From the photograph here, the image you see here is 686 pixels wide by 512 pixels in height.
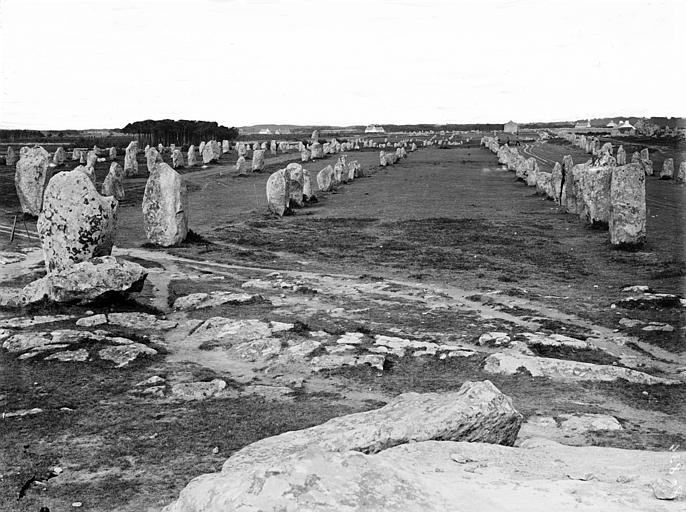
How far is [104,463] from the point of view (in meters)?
8.22

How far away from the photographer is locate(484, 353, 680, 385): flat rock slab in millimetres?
10945

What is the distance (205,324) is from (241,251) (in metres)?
9.18

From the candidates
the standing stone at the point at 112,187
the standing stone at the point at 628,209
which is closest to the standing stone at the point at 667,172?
the standing stone at the point at 628,209

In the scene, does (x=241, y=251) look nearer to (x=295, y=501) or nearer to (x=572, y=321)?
(x=572, y=321)

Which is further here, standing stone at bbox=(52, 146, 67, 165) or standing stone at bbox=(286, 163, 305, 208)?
standing stone at bbox=(52, 146, 67, 165)

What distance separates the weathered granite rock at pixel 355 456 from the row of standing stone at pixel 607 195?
17.6 metres

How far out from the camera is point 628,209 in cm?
2352

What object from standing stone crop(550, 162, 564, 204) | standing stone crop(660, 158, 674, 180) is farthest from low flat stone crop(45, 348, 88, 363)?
standing stone crop(660, 158, 674, 180)

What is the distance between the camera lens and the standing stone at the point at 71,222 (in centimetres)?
1684

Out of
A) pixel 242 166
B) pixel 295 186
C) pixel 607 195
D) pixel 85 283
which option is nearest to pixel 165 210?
pixel 85 283

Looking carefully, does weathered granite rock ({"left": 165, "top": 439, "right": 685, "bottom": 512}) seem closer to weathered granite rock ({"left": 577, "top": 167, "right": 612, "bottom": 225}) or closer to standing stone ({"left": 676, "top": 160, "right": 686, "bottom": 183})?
weathered granite rock ({"left": 577, "top": 167, "right": 612, "bottom": 225})

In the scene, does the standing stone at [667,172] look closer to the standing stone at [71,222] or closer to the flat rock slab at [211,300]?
the flat rock slab at [211,300]

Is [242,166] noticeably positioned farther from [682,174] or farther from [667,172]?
[682,174]

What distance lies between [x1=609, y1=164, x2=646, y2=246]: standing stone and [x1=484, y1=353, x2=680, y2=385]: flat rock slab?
13145mm
